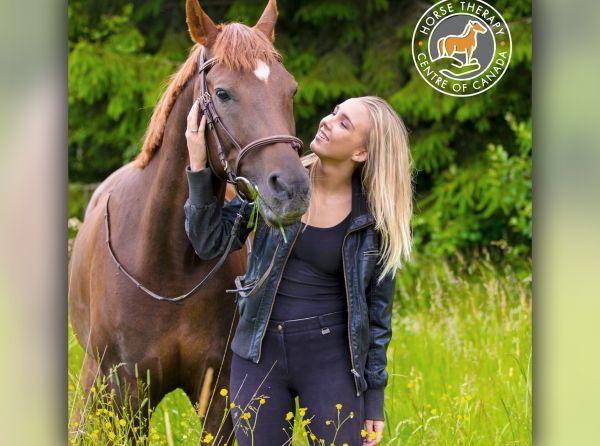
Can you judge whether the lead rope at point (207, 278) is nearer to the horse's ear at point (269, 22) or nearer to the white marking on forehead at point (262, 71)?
the white marking on forehead at point (262, 71)

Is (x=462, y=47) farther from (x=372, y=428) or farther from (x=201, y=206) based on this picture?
(x=372, y=428)

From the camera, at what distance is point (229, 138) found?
2.46 m

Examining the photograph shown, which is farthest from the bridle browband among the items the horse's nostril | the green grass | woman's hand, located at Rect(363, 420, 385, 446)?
the green grass

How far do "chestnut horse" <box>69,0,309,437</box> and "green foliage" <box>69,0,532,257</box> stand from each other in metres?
1.13

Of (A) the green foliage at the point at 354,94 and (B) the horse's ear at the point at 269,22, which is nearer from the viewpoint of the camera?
(B) the horse's ear at the point at 269,22

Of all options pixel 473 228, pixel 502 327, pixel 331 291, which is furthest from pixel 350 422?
pixel 473 228

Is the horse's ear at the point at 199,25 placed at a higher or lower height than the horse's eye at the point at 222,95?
higher

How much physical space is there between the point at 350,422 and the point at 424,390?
3.58 feet

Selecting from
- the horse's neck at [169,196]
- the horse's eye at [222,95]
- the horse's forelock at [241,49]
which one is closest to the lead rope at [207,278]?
the horse's neck at [169,196]

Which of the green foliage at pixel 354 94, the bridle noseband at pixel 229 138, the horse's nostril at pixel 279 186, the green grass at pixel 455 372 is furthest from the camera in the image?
the green foliage at pixel 354 94

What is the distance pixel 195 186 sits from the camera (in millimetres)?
2479

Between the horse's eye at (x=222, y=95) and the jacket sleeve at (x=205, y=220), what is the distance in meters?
0.23

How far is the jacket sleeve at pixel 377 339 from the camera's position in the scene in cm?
253
